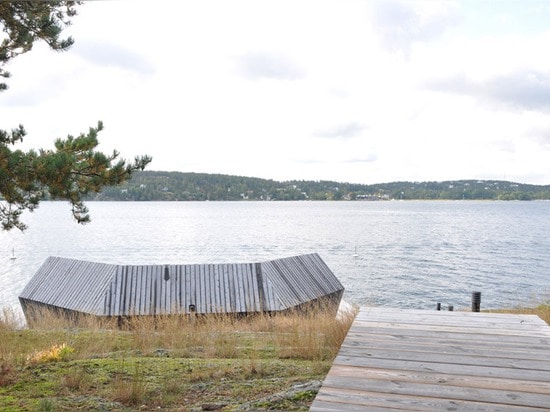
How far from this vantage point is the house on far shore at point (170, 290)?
48.0 feet

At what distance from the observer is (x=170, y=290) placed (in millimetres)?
14953

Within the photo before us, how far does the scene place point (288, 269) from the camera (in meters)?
17.1

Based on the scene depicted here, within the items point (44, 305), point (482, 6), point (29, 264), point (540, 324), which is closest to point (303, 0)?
point (482, 6)

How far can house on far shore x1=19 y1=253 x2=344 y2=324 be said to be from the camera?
14.6 meters

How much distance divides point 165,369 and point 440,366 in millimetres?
3570

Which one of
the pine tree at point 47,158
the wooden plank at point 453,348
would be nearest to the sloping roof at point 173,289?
the pine tree at point 47,158

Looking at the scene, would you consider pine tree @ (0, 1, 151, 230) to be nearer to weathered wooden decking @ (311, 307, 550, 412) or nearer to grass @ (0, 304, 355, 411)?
grass @ (0, 304, 355, 411)

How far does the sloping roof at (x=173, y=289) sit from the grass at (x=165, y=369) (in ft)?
18.7

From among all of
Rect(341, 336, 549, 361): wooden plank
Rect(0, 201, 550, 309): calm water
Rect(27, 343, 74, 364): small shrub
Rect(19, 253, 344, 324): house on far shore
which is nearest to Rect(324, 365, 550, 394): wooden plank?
Rect(341, 336, 549, 361): wooden plank

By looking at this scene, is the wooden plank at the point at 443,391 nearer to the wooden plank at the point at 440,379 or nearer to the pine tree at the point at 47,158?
the wooden plank at the point at 440,379

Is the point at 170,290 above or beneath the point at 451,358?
beneath

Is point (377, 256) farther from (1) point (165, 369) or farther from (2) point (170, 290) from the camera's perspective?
(1) point (165, 369)

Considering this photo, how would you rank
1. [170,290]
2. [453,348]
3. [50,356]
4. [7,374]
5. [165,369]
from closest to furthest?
[453,348] → [7,374] → [165,369] → [50,356] → [170,290]

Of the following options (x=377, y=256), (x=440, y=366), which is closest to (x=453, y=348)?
(x=440, y=366)
